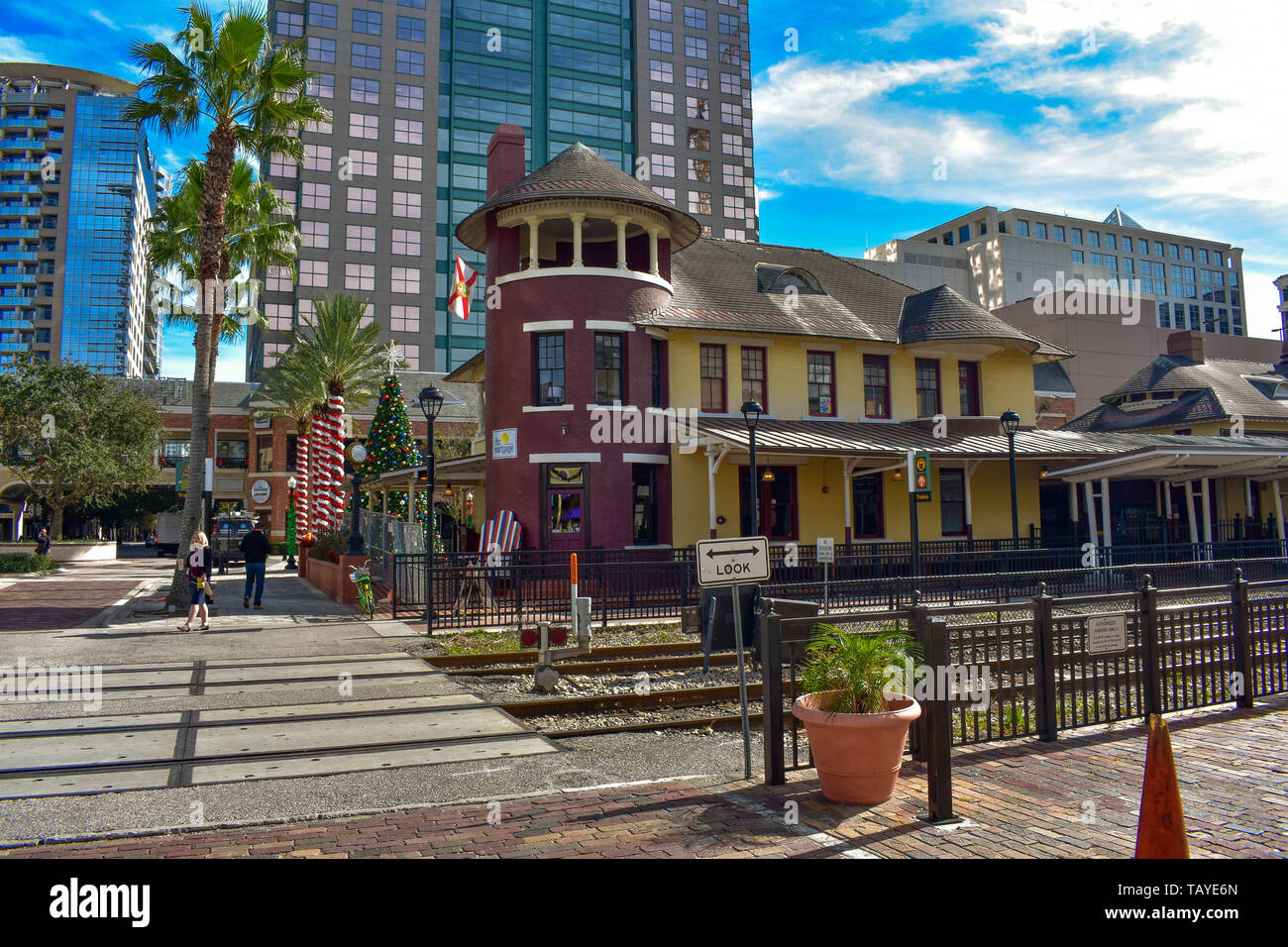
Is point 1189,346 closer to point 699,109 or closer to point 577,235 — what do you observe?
point 577,235

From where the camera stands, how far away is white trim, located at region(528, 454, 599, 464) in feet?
77.4

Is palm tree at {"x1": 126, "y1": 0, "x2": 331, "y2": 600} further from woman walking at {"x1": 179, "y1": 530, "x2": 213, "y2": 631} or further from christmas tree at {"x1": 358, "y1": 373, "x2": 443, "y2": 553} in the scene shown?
christmas tree at {"x1": 358, "y1": 373, "x2": 443, "y2": 553}

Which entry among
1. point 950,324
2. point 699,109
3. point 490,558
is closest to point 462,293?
point 490,558

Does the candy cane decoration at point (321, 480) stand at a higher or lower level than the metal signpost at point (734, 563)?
higher

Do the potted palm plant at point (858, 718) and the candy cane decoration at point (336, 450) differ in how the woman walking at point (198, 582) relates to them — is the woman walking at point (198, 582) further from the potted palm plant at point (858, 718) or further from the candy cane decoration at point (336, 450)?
the candy cane decoration at point (336, 450)

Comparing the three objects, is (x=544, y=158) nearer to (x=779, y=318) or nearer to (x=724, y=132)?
(x=724, y=132)

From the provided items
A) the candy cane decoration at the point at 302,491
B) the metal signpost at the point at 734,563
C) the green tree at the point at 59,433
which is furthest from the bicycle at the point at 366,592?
the green tree at the point at 59,433

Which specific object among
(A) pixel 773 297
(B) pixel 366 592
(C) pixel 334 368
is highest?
Result: (A) pixel 773 297

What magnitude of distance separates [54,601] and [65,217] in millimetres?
120816

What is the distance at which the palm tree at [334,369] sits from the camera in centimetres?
3262

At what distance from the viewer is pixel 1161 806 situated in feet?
14.8

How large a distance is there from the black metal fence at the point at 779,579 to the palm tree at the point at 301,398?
16.0 m

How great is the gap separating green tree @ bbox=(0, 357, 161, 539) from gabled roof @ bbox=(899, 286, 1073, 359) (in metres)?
33.5
